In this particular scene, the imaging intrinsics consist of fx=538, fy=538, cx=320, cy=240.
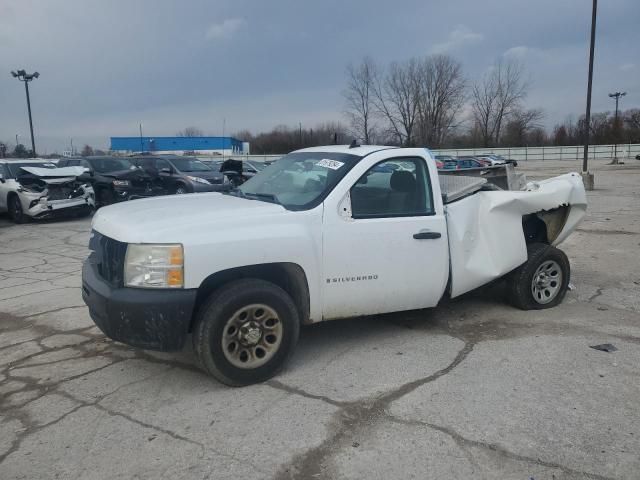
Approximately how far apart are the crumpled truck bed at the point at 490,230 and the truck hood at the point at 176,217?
1750 millimetres

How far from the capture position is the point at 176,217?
3.92m

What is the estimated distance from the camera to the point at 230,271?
3.89 meters

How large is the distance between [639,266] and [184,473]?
738 centimetres

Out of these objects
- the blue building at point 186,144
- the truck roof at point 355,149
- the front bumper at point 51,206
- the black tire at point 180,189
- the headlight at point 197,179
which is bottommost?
the front bumper at point 51,206

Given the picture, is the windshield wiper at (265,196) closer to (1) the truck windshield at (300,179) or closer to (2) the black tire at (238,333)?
(1) the truck windshield at (300,179)

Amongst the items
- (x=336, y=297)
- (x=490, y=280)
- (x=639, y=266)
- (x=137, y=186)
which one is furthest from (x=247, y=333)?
(x=137, y=186)

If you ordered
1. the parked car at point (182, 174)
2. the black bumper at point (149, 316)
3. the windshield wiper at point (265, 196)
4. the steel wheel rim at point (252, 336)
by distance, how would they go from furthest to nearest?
the parked car at point (182, 174), the windshield wiper at point (265, 196), the steel wheel rim at point (252, 336), the black bumper at point (149, 316)

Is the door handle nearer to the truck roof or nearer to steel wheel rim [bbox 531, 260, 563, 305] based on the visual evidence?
the truck roof

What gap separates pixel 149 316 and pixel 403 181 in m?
2.43

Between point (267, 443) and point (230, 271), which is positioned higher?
point (230, 271)

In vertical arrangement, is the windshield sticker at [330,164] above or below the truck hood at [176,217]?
above

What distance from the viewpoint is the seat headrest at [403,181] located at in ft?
15.5

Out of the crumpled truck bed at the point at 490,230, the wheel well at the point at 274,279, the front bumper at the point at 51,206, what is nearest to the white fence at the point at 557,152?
the front bumper at the point at 51,206

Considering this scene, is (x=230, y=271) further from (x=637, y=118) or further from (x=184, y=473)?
(x=637, y=118)
